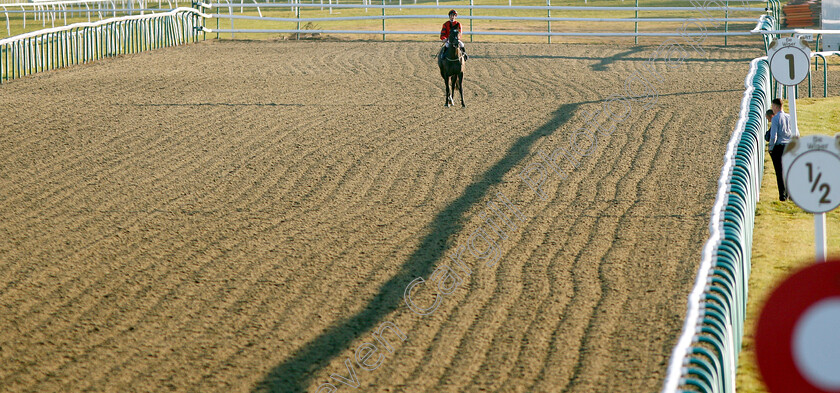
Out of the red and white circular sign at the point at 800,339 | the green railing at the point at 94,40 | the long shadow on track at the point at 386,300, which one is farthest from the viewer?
the green railing at the point at 94,40

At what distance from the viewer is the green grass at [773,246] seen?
575 cm

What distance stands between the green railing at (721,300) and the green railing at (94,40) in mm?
14309

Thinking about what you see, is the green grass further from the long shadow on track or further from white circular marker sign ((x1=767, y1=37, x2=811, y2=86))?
the long shadow on track

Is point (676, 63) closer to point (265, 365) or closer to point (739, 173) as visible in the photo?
point (739, 173)

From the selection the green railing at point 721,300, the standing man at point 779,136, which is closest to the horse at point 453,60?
the standing man at point 779,136

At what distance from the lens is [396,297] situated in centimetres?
642

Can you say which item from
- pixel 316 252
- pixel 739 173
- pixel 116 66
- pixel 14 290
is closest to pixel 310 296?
pixel 316 252

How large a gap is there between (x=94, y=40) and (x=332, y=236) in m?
14.7

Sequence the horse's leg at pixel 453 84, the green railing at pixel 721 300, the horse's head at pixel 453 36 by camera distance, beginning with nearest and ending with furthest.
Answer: the green railing at pixel 721 300
the horse's head at pixel 453 36
the horse's leg at pixel 453 84

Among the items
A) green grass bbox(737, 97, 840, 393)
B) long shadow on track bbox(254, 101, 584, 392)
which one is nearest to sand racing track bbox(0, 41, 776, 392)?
long shadow on track bbox(254, 101, 584, 392)

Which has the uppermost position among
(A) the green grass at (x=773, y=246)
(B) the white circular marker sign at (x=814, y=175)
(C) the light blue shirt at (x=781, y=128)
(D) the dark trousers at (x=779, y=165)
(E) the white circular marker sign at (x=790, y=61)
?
(E) the white circular marker sign at (x=790, y=61)

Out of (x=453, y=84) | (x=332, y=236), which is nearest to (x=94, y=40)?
(x=453, y=84)

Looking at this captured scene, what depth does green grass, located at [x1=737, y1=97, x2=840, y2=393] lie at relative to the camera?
5.75 m

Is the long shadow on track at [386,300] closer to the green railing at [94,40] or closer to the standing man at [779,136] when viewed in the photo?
the standing man at [779,136]
